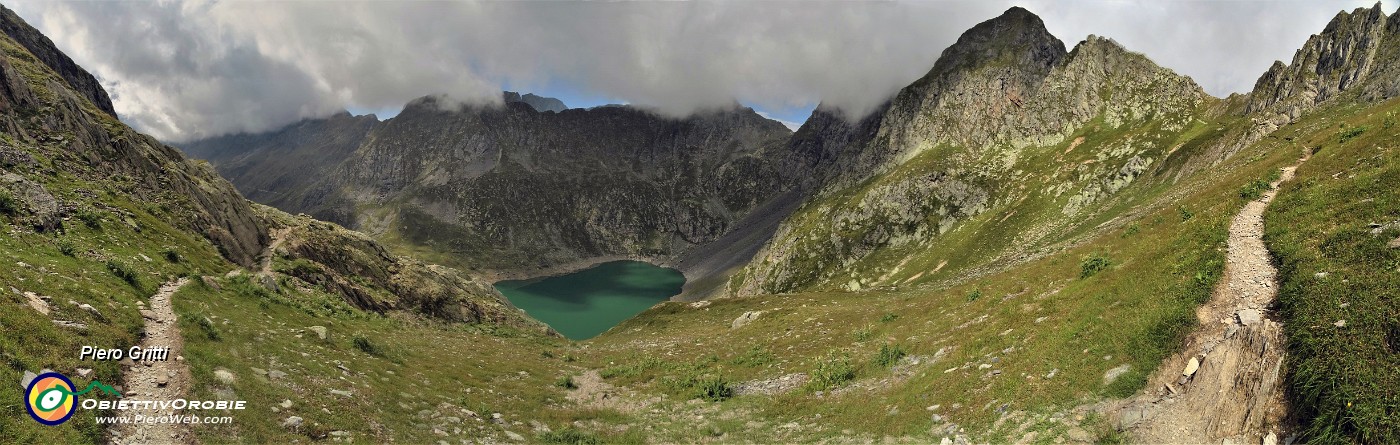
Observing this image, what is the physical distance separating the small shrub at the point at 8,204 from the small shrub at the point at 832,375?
3509 centimetres

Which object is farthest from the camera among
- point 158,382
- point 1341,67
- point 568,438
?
point 1341,67

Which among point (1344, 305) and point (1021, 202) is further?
point (1021, 202)

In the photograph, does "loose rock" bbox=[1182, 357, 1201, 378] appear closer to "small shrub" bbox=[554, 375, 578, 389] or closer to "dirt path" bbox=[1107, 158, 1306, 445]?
"dirt path" bbox=[1107, 158, 1306, 445]

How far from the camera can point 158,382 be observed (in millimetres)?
12281

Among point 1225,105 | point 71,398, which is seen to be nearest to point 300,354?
point 71,398

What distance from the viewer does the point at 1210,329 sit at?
11.0 metres

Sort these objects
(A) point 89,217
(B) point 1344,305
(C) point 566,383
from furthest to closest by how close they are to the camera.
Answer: (C) point 566,383 < (A) point 89,217 < (B) point 1344,305

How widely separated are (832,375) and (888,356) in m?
2.49

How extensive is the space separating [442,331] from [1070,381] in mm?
43048

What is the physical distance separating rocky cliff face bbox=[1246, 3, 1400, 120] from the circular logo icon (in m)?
137

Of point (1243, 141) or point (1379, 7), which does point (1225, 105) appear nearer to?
point (1379, 7)

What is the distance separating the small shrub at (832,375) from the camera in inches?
822

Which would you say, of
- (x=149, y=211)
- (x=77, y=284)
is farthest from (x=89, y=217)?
(x=77, y=284)

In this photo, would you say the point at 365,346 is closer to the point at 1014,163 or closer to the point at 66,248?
the point at 66,248
